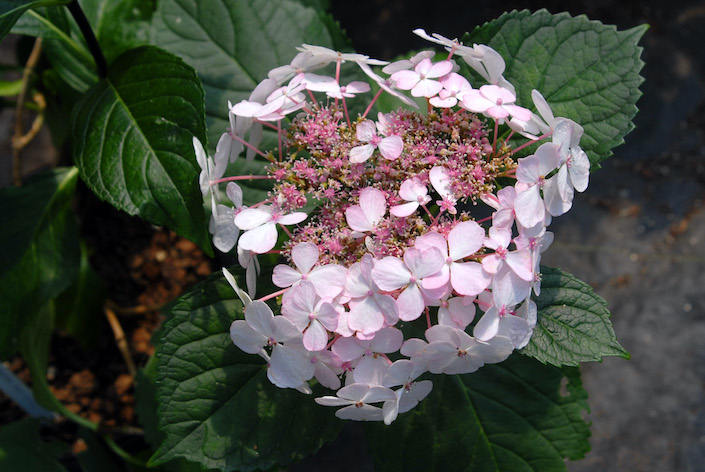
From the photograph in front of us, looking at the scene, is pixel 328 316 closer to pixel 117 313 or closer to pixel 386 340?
pixel 386 340

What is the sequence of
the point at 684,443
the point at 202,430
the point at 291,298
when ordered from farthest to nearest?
1. the point at 684,443
2. the point at 202,430
3. the point at 291,298

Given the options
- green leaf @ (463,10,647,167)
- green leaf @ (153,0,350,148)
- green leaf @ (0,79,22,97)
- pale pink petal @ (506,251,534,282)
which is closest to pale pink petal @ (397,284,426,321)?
pale pink petal @ (506,251,534,282)

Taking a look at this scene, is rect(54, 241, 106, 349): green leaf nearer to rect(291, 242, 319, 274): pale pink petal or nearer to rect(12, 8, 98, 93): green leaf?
rect(12, 8, 98, 93): green leaf

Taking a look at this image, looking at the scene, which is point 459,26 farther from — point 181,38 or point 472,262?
point 472,262

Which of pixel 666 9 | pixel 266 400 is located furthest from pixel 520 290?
pixel 666 9

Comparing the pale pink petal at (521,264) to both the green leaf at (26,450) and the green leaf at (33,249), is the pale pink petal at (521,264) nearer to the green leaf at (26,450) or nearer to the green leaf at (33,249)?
the green leaf at (33,249)

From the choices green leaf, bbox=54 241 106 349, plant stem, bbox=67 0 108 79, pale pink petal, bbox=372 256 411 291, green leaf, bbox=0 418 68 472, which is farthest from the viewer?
green leaf, bbox=54 241 106 349
